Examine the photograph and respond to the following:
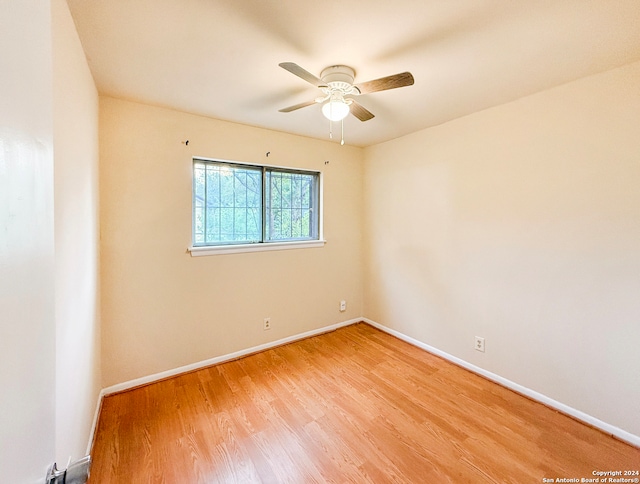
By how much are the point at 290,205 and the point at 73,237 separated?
2085 mm

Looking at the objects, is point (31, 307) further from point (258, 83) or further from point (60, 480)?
point (258, 83)

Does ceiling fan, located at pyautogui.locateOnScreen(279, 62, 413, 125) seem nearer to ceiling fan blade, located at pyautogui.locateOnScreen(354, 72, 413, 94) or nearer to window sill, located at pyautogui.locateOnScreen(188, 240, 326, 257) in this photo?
ceiling fan blade, located at pyautogui.locateOnScreen(354, 72, 413, 94)

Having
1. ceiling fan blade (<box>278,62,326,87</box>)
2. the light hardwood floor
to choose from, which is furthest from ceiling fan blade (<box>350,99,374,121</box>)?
the light hardwood floor

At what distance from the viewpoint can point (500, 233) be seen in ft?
7.68

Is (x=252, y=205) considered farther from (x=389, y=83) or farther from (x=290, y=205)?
(x=389, y=83)

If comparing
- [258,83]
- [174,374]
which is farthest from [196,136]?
[174,374]

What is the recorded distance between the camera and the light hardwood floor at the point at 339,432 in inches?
60.5

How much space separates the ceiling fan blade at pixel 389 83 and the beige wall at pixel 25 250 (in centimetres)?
134

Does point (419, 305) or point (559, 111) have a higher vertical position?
point (559, 111)

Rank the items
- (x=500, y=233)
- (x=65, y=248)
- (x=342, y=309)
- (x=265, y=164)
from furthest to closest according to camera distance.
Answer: (x=342, y=309)
(x=265, y=164)
(x=500, y=233)
(x=65, y=248)

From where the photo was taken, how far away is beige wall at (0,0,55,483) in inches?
15.0

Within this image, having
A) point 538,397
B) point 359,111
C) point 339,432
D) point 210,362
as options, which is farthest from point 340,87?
point 538,397

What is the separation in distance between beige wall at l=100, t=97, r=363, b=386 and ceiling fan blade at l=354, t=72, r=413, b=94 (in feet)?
5.02

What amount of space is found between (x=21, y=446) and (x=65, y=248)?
3.59ft
